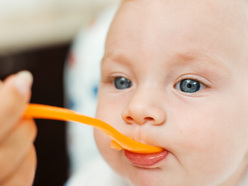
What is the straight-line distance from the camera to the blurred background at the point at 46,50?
171cm

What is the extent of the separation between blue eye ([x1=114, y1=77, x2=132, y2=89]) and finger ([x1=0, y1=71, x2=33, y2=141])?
1.05 feet

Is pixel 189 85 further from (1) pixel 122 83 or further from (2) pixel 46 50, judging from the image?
(2) pixel 46 50

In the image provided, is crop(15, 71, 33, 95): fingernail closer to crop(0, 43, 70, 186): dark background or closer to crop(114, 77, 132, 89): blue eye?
crop(114, 77, 132, 89): blue eye

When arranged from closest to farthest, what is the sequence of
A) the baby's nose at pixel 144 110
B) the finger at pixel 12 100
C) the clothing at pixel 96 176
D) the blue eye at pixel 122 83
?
1. the finger at pixel 12 100
2. the baby's nose at pixel 144 110
3. the blue eye at pixel 122 83
4. the clothing at pixel 96 176

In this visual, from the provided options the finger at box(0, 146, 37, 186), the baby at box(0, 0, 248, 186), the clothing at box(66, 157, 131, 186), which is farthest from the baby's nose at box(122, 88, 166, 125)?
the clothing at box(66, 157, 131, 186)

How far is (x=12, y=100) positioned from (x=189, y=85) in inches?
14.3

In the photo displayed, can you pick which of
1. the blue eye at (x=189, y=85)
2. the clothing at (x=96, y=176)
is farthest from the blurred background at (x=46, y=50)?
the blue eye at (x=189, y=85)

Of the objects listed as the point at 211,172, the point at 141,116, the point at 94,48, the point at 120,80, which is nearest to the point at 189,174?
the point at 211,172

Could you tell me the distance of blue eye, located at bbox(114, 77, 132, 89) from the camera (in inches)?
31.5

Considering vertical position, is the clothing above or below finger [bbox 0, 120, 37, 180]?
below

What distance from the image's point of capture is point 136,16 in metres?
0.76

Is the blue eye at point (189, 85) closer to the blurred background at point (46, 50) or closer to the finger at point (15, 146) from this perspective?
the finger at point (15, 146)

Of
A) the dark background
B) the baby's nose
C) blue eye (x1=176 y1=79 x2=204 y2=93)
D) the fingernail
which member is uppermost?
the fingernail

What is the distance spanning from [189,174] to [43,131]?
1.17 metres
